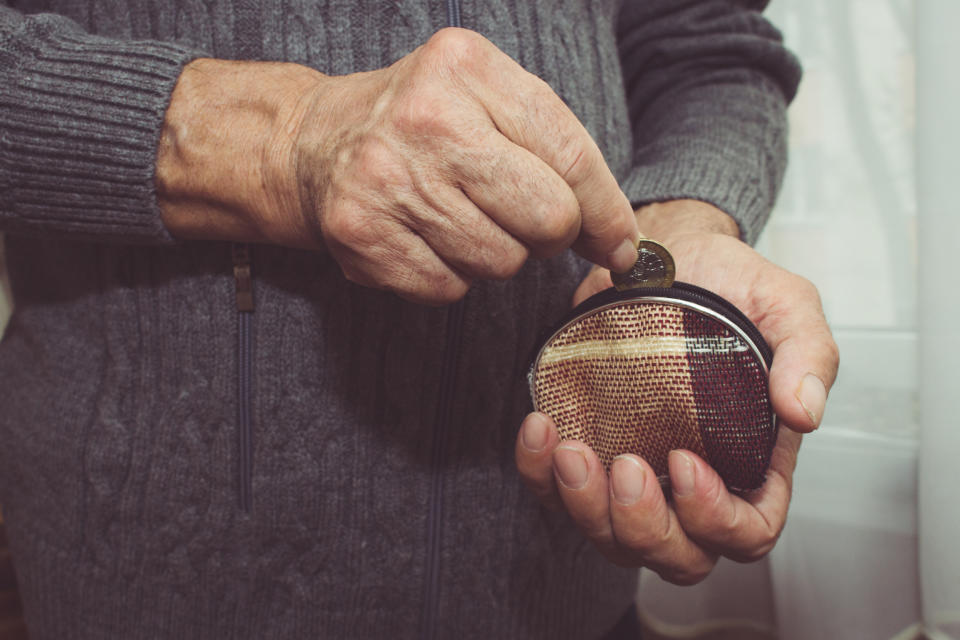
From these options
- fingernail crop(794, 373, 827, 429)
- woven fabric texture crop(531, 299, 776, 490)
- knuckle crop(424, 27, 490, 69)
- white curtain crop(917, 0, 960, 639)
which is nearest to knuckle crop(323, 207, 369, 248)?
knuckle crop(424, 27, 490, 69)

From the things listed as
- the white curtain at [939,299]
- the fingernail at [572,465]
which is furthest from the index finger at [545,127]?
the white curtain at [939,299]

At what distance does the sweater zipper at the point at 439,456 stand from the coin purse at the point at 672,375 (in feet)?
0.33

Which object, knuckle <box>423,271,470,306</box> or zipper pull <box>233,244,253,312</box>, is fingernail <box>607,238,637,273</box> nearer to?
knuckle <box>423,271,470,306</box>

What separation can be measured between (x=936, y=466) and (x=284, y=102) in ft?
3.63

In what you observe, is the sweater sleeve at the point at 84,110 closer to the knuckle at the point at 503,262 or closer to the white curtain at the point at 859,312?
the knuckle at the point at 503,262

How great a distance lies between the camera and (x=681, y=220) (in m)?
0.71

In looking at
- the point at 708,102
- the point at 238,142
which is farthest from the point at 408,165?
the point at 708,102

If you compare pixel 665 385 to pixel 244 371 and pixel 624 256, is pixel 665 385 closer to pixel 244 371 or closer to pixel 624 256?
pixel 624 256

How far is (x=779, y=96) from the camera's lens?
0.89 m

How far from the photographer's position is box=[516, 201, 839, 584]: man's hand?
0.53 metres

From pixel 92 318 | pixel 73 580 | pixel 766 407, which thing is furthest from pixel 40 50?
pixel 766 407

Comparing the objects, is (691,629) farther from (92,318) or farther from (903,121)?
(92,318)

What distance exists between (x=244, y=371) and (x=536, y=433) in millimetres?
287

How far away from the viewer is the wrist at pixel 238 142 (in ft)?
1.65
